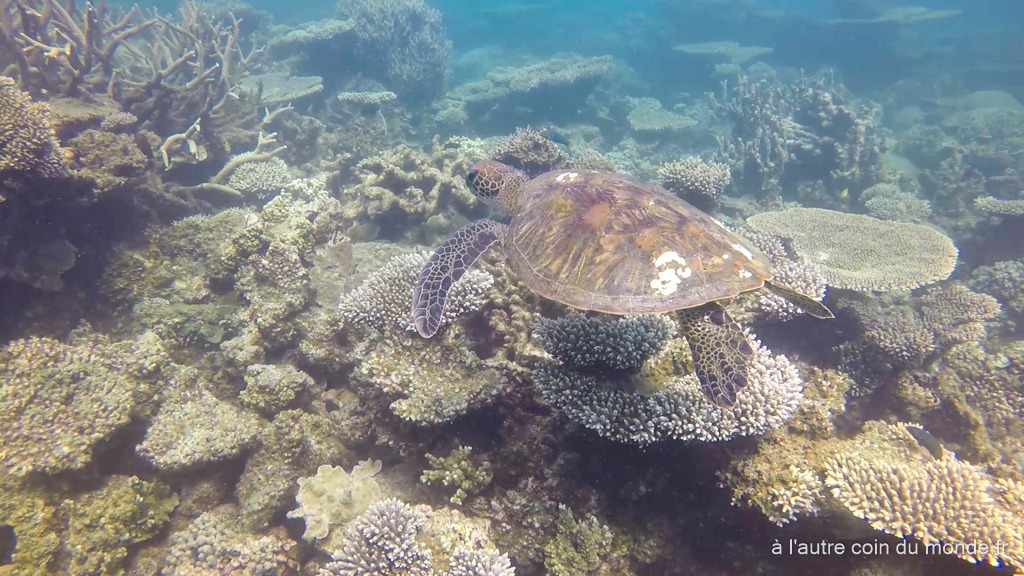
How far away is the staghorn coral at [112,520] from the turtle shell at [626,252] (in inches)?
134

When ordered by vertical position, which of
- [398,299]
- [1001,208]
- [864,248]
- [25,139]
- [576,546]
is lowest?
[1001,208]

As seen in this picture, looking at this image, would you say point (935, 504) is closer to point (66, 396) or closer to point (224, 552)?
point (224, 552)

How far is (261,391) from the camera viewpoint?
386 centimetres

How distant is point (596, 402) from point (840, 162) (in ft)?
37.7

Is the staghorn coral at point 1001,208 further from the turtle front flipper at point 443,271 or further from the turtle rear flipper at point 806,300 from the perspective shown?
the turtle front flipper at point 443,271

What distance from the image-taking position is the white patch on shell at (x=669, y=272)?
3.17m

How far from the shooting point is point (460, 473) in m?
3.24

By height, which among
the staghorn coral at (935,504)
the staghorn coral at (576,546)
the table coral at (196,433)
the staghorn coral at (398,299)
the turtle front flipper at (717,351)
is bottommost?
the staghorn coral at (576,546)

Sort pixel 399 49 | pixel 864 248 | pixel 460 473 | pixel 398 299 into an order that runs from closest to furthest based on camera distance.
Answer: pixel 460 473
pixel 398 299
pixel 864 248
pixel 399 49

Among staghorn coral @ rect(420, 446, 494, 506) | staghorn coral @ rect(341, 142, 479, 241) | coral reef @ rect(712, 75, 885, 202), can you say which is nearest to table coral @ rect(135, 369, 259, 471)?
staghorn coral @ rect(420, 446, 494, 506)

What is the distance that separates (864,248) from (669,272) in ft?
15.6

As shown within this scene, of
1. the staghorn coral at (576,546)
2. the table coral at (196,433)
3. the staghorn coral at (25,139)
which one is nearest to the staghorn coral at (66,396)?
the table coral at (196,433)

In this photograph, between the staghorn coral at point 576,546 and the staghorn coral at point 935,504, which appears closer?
the staghorn coral at point 935,504

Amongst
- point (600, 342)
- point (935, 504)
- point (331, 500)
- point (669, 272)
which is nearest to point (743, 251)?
point (669, 272)
